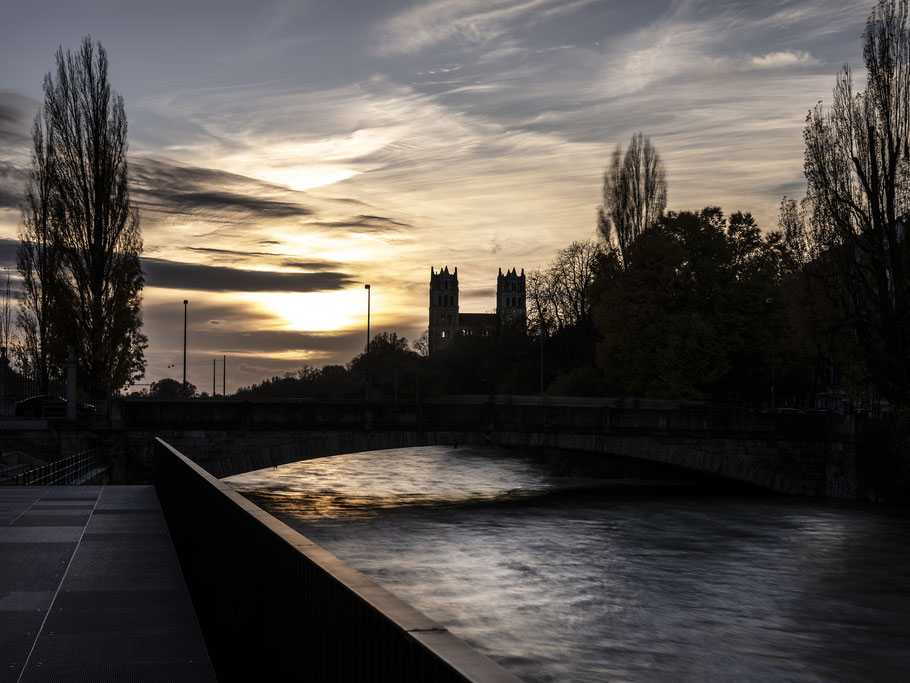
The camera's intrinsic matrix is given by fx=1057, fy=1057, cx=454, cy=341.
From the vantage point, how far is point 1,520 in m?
14.8

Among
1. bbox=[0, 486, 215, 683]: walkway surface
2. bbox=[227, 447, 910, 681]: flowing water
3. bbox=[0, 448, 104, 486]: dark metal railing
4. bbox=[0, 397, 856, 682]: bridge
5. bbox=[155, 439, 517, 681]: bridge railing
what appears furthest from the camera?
bbox=[0, 448, 104, 486]: dark metal railing

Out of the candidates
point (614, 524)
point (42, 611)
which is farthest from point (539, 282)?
point (42, 611)

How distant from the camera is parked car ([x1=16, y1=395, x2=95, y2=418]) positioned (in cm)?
3975

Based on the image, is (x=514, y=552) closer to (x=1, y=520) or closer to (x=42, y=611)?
(x=1, y=520)

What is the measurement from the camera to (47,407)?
131ft

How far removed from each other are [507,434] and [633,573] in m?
15.7

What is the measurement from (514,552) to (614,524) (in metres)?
7.53

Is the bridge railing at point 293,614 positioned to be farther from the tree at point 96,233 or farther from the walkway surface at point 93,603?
the tree at point 96,233

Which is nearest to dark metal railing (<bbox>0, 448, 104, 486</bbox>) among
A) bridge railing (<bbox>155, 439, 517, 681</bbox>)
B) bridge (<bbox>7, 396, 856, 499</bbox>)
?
bridge (<bbox>7, 396, 856, 499</bbox>)

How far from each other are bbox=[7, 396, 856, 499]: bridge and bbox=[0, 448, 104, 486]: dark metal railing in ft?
9.53

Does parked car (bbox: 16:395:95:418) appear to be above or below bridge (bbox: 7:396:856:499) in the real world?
above

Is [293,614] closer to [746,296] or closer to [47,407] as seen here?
[47,407]

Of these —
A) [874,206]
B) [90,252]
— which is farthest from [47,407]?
[874,206]

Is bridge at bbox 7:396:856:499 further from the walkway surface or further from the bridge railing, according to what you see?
the bridge railing
